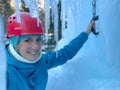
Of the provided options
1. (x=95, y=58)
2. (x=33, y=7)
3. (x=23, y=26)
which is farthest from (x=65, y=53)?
(x=33, y=7)

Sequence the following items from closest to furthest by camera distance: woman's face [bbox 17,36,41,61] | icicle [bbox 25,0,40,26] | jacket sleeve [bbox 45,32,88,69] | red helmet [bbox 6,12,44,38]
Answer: icicle [bbox 25,0,40,26]
red helmet [bbox 6,12,44,38]
woman's face [bbox 17,36,41,61]
jacket sleeve [bbox 45,32,88,69]

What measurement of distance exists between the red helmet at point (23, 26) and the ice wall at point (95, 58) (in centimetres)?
27

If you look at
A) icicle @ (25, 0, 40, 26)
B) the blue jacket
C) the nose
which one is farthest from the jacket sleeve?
icicle @ (25, 0, 40, 26)

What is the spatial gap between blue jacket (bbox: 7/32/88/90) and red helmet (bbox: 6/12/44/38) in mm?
113

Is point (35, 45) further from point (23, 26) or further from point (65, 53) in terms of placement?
point (65, 53)

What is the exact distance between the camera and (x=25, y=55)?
5.20 ft

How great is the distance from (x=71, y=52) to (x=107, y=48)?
17cm

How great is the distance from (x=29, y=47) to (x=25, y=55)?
0.04m

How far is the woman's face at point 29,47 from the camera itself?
157 centimetres

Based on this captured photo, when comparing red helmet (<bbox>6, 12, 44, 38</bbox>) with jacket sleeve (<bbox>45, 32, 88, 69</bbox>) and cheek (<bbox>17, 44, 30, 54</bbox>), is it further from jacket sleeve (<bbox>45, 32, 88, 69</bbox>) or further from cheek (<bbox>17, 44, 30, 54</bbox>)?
jacket sleeve (<bbox>45, 32, 88, 69</bbox>)

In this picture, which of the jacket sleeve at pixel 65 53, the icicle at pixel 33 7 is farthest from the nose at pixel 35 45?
the icicle at pixel 33 7

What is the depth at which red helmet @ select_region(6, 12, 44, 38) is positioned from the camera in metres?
1.47

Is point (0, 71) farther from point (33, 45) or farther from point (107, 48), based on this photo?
point (107, 48)

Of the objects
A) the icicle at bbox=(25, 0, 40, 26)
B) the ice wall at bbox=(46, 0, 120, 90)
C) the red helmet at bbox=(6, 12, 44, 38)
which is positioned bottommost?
the ice wall at bbox=(46, 0, 120, 90)
